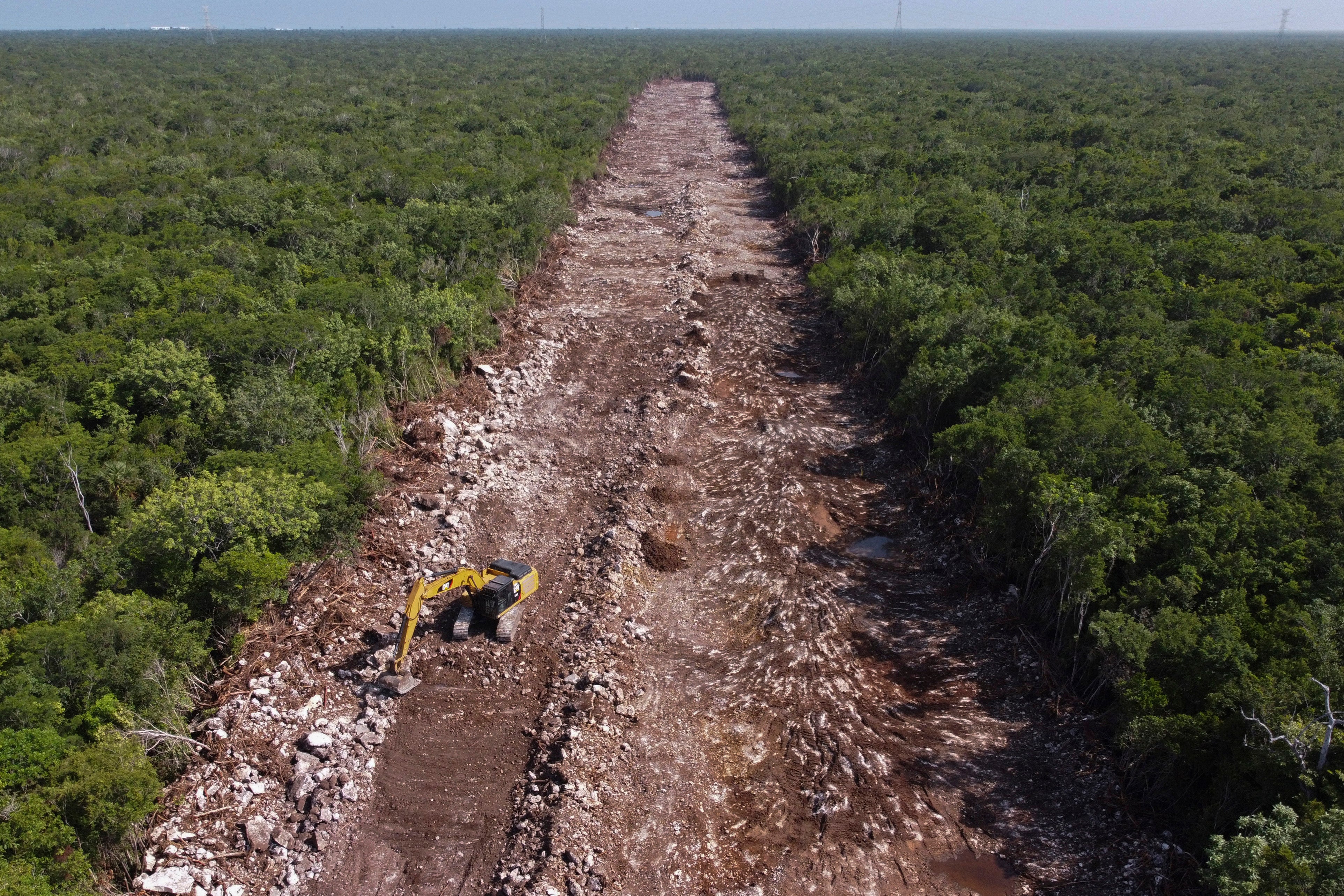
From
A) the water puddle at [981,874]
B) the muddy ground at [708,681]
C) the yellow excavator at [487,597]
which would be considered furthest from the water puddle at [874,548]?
the yellow excavator at [487,597]

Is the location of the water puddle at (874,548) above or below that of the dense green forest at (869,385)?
below

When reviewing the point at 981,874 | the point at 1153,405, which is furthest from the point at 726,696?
the point at 1153,405

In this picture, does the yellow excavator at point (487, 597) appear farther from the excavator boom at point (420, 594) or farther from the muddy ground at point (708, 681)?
the muddy ground at point (708, 681)

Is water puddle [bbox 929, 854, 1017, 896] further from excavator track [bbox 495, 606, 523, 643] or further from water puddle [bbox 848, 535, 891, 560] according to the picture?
excavator track [bbox 495, 606, 523, 643]

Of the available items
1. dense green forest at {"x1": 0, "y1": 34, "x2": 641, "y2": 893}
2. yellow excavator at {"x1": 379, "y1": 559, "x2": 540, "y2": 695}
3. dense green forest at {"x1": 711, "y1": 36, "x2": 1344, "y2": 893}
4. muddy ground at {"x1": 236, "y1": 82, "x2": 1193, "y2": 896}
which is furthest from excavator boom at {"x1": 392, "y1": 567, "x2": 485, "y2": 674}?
dense green forest at {"x1": 711, "y1": 36, "x2": 1344, "y2": 893}

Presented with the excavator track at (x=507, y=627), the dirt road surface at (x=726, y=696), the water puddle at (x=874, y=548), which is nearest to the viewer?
the dirt road surface at (x=726, y=696)

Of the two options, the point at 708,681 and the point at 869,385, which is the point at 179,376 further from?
the point at 869,385
